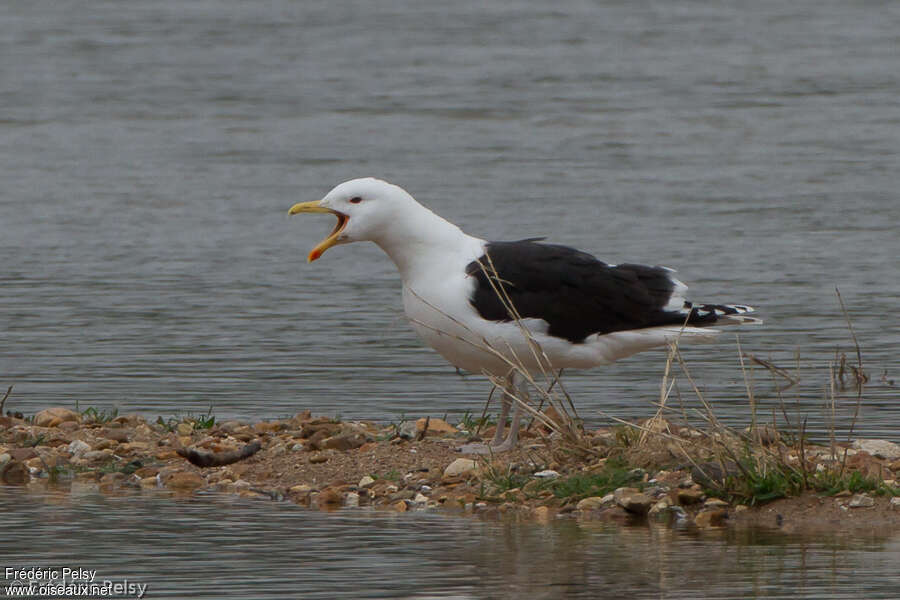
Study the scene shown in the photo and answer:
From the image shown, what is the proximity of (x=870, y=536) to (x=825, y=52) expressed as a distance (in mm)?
26503

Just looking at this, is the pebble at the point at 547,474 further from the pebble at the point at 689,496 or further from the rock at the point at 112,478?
the rock at the point at 112,478

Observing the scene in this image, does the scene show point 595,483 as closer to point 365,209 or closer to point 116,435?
point 365,209

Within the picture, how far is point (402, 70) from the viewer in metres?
31.6

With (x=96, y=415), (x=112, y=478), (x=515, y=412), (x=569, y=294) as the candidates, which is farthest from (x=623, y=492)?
(x=96, y=415)

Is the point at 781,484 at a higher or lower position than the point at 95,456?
higher

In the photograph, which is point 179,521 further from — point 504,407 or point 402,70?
point 402,70

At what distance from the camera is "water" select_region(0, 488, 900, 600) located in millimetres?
6598

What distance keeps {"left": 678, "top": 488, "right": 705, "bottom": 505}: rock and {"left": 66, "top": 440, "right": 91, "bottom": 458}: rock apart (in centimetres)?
322

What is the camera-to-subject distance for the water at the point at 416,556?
660 centimetres

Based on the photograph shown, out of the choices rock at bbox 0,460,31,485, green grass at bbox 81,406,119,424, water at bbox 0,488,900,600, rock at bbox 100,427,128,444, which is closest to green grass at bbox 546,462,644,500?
water at bbox 0,488,900,600

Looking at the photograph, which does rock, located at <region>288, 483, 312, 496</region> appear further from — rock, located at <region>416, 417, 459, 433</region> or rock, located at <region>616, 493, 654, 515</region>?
rock, located at <region>616, 493, 654, 515</region>

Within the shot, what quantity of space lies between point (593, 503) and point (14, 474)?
9.63ft

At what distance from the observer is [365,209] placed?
370 inches

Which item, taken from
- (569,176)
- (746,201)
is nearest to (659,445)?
(746,201)
